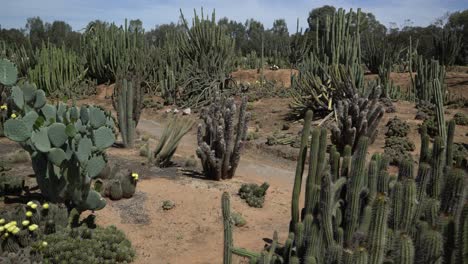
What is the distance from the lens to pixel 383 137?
11031 millimetres

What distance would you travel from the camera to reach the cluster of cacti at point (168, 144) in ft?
26.7

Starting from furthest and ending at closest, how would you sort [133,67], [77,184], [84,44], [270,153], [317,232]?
[84,44], [133,67], [270,153], [77,184], [317,232]

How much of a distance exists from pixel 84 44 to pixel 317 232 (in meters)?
19.3

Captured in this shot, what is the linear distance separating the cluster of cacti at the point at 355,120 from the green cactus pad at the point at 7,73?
6.15m

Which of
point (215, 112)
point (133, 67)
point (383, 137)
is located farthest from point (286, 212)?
point (133, 67)

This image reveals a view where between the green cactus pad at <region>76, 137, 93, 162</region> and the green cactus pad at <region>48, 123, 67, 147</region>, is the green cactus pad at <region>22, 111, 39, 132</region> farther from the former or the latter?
the green cactus pad at <region>76, 137, 93, 162</region>

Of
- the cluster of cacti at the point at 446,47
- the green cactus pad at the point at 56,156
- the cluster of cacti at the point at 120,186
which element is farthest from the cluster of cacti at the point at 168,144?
the cluster of cacti at the point at 446,47

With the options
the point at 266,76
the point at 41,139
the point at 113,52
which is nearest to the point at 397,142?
the point at 41,139

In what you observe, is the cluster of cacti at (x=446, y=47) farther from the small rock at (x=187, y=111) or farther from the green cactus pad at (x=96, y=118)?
the green cactus pad at (x=96, y=118)

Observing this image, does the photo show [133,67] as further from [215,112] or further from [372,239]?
[372,239]

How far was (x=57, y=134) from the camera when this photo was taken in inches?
197

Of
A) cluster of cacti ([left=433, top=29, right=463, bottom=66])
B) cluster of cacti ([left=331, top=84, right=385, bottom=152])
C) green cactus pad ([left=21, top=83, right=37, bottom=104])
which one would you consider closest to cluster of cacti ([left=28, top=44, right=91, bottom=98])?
cluster of cacti ([left=331, top=84, right=385, bottom=152])

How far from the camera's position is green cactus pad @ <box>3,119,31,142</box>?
16.2 ft

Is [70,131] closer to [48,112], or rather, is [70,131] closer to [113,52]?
[48,112]
